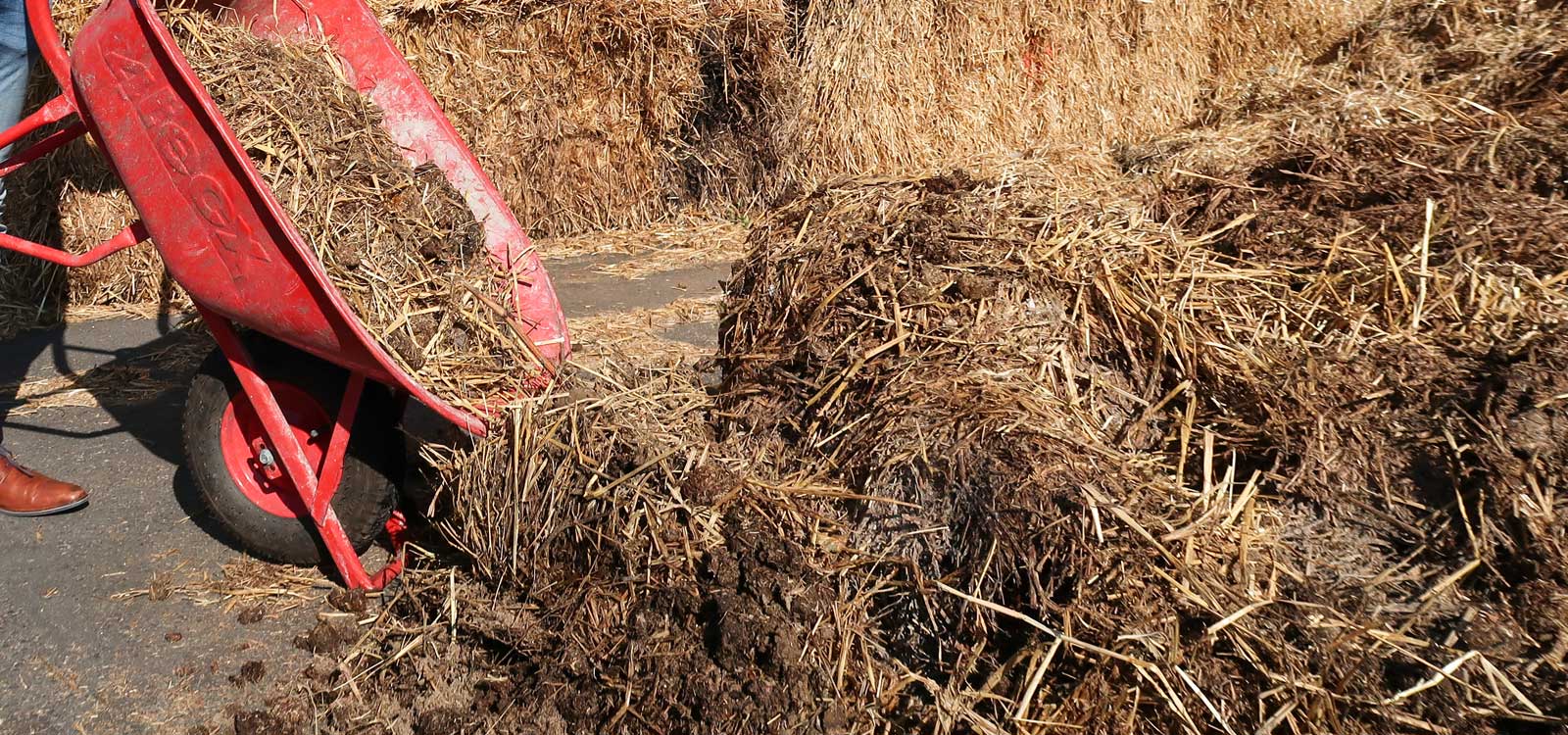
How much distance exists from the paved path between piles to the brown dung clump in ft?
3.08

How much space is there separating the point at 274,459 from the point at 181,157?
1013 mm

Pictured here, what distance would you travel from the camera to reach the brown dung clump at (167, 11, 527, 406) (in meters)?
3.04

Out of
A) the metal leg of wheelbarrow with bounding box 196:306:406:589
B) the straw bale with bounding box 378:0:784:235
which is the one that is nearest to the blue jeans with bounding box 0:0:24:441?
the metal leg of wheelbarrow with bounding box 196:306:406:589

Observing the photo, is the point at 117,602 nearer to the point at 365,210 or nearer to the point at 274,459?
the point at 274,459

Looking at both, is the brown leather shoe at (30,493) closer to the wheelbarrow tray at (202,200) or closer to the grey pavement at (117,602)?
the grey pavement at (117,602)

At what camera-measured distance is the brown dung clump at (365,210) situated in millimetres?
3035

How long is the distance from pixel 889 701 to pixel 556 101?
5.18 m

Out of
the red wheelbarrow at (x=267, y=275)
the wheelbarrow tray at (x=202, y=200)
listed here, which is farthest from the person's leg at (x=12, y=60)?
the wheelbarrow tray at (x=202, y=200)

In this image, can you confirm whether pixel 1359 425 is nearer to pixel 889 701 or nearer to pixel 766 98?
pixel 889 701

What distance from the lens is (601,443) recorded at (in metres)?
2.90

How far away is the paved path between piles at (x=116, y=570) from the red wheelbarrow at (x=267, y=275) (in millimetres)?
326

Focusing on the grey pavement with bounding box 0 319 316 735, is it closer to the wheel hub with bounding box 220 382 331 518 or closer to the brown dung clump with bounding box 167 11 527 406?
the wheel hub with bounding box 220 382 331 518

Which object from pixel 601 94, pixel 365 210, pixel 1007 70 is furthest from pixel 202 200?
pixel 1007 70

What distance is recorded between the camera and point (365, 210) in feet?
10.3
